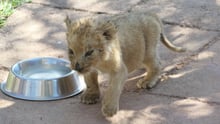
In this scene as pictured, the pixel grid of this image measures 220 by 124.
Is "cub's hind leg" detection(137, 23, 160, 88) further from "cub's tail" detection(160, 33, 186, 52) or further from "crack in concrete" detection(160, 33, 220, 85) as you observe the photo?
"cub's tail" detection(160, 33, 186, 52)

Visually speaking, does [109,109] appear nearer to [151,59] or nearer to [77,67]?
[77,67]

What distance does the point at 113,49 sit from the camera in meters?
4.84

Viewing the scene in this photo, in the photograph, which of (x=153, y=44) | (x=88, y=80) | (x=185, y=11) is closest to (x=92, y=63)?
(x=88, y=80)

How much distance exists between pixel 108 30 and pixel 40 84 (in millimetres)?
1010

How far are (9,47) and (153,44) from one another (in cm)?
177

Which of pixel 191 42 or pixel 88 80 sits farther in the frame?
pixel 191 42

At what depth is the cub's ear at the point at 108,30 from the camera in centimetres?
466

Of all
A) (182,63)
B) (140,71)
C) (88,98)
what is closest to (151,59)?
(140,71)

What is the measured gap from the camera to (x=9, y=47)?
6457mm

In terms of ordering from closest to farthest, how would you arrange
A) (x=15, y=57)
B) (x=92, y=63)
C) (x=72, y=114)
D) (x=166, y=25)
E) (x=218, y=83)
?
(x=92, y=63)
(x=72, y=114)
(x=218, y=83)
(x=15, y=57)
(x=166, y=25)

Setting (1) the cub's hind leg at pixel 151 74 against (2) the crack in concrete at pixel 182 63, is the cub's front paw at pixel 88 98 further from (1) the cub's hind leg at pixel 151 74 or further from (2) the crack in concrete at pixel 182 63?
(2) the crack in concrete at pixel 182 63

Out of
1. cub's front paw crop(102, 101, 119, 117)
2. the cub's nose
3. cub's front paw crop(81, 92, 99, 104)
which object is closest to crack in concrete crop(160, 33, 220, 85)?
cub's front paw crop(81, 92, 99, 104)

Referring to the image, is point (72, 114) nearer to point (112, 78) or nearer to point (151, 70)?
point (112, 78)

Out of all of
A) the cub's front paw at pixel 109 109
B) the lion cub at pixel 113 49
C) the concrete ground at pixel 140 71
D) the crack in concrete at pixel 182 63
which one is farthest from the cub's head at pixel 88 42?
the crack in concrete at pixel 182 63
